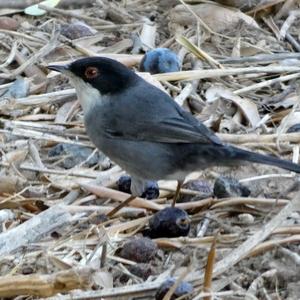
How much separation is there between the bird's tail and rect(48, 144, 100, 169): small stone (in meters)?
0.96

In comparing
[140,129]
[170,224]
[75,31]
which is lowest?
[75,31]

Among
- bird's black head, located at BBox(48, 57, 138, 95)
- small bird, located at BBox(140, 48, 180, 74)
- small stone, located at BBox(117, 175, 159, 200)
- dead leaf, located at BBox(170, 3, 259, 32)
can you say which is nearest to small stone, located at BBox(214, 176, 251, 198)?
small stone, located at BBox(117, 175, 159, 200)

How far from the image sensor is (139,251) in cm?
468

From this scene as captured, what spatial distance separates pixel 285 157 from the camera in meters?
5.77

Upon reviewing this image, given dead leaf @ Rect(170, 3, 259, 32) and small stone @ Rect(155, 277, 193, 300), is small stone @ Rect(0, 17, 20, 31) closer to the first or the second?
dead leaf @ Rect(170, 3, 259, 32)

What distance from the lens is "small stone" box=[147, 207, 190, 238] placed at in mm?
4930

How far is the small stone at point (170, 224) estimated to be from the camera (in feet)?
16.2

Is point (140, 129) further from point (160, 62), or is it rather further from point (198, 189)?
point (160, 62)

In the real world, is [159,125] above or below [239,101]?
above

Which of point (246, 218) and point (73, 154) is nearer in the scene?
point (246, 218)

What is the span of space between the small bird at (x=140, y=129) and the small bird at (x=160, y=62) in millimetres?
1007

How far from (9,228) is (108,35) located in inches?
102

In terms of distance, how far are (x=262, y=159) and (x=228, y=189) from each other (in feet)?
1.23

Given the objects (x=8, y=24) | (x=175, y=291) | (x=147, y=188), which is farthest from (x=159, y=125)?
(x=8, y=24)
